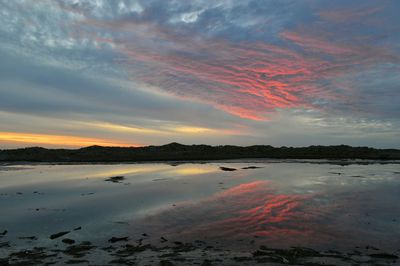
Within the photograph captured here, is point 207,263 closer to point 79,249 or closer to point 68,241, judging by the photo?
point 79,249

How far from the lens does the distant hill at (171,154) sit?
52.2 meters

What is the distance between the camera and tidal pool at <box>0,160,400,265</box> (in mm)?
9312

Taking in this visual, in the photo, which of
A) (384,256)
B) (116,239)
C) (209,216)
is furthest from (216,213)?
(384,256)

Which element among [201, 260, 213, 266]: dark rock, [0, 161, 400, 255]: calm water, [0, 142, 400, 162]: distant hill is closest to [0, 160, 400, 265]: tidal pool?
[0, 161, 400, 255]: calm water

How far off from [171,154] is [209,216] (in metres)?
46.4

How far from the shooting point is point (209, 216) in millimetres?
12383

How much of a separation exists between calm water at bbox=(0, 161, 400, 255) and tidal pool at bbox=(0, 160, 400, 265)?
0.03 m

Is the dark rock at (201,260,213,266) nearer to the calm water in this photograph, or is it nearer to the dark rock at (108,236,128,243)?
the calm water

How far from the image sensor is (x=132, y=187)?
20406 mm

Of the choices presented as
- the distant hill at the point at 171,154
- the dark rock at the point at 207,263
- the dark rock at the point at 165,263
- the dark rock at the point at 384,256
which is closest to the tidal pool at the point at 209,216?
the dark rock at the point at 384,256

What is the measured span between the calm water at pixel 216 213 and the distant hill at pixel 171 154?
32424mm

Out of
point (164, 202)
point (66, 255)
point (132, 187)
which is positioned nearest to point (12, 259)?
point (66, 255)

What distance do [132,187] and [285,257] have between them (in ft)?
46.0

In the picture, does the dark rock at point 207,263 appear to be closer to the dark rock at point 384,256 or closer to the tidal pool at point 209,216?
the tidal pool at point 209,216
